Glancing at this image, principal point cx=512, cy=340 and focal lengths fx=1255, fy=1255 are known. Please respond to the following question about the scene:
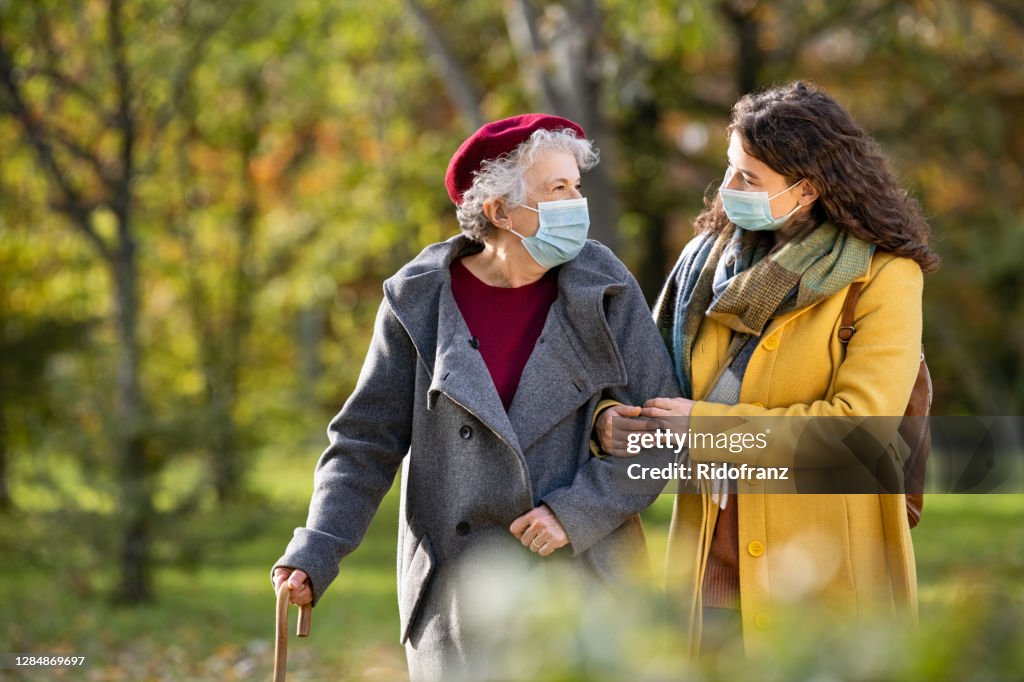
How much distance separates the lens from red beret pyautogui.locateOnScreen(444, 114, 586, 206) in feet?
10.3

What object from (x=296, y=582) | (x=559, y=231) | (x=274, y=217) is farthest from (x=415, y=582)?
(x=274, y=217)

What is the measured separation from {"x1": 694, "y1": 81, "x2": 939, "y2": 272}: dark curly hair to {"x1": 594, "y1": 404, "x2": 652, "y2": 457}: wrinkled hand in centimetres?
61

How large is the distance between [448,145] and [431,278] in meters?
9.23

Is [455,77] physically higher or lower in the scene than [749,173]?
higher

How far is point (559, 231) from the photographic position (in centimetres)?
314

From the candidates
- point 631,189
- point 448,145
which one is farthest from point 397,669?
point 631,189

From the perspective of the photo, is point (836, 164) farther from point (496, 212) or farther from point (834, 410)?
point (496, 212)

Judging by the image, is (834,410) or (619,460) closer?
(834,410)

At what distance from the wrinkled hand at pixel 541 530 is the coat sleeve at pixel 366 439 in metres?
0.44

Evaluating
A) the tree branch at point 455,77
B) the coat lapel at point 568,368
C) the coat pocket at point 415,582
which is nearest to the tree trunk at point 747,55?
the tree branch at point 455,77

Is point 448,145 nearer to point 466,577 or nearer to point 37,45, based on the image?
point 37,45

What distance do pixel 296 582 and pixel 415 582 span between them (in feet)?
0.99

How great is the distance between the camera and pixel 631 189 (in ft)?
43.5

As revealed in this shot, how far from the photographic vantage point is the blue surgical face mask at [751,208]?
308 centimetres
